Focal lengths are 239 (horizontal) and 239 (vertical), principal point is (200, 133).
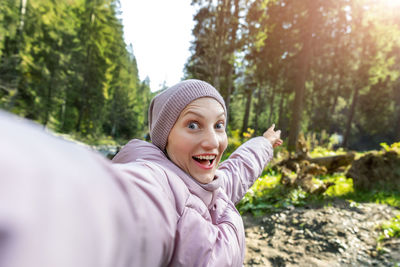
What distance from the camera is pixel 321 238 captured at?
136 inches

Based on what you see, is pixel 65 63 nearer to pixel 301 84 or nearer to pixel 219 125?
pixel 301 84

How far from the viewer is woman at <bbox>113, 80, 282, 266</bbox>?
2.63ft

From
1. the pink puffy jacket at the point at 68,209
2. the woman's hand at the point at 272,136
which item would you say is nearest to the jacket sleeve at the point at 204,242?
the pink puffy jacket at the point at 68,209

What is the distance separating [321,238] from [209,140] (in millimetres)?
3218

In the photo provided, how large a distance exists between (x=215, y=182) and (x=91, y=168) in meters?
0.91

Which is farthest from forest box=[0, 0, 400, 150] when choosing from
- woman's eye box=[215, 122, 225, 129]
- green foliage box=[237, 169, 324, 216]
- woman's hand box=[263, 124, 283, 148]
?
woman's eye box=[215, 122, 225, 129]

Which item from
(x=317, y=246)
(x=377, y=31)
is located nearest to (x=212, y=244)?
(x=317, y=246)

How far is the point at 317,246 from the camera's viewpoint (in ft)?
10.8

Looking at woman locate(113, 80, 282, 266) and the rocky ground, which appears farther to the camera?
the rocky ground

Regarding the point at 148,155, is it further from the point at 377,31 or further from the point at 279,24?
the point at 377,31

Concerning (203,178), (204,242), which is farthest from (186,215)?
(203,178)

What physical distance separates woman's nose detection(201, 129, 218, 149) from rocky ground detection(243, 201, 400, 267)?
7.91 ft

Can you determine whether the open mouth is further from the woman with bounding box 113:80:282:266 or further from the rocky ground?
the rocky ground

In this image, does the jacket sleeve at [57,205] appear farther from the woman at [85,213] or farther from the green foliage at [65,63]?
the green foliage at [65,63]
